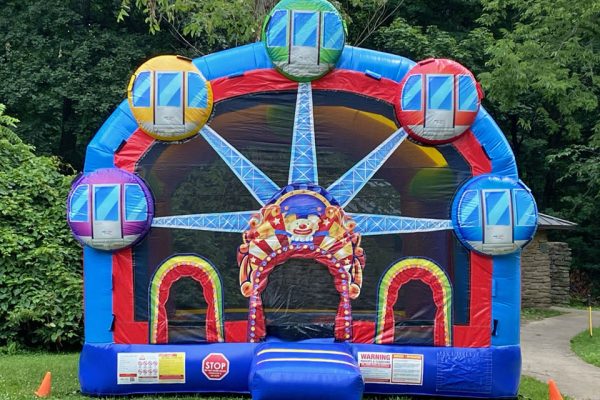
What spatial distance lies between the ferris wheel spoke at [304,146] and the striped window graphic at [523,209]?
5.49 feet

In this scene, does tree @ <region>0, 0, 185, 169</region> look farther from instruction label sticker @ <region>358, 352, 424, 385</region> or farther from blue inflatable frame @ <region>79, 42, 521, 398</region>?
instruction label sticker @ <region>358, 352, 424, 385</region>

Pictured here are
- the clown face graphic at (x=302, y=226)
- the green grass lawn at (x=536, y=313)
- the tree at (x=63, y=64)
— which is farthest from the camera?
the tree at (x=63, y=64)

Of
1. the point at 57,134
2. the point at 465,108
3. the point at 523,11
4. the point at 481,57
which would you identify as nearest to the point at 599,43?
the point at 523,11

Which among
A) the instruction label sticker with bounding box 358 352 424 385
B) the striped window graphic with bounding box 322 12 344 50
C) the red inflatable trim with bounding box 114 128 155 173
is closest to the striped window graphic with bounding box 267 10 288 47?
the striped window graphic with bounding box 322 12 344 50

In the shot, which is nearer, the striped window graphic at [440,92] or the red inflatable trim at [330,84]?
the striped window graphic at [440,92]

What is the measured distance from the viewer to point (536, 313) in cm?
1520

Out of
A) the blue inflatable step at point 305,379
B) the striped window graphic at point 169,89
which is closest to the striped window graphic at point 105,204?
the striped window graphic at point 169,89

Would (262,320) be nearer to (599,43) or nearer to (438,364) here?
(438,364)

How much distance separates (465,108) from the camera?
5910mm

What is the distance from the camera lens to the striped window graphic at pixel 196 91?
5.92 m

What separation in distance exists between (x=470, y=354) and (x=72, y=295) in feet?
16.9

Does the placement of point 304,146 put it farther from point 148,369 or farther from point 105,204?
point 148,369

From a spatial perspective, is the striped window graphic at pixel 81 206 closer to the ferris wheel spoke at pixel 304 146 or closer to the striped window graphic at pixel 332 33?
the ferris wheel spoke at pixel 304 146

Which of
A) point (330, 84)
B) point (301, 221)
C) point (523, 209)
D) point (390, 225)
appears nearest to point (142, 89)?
point (330, 84)
